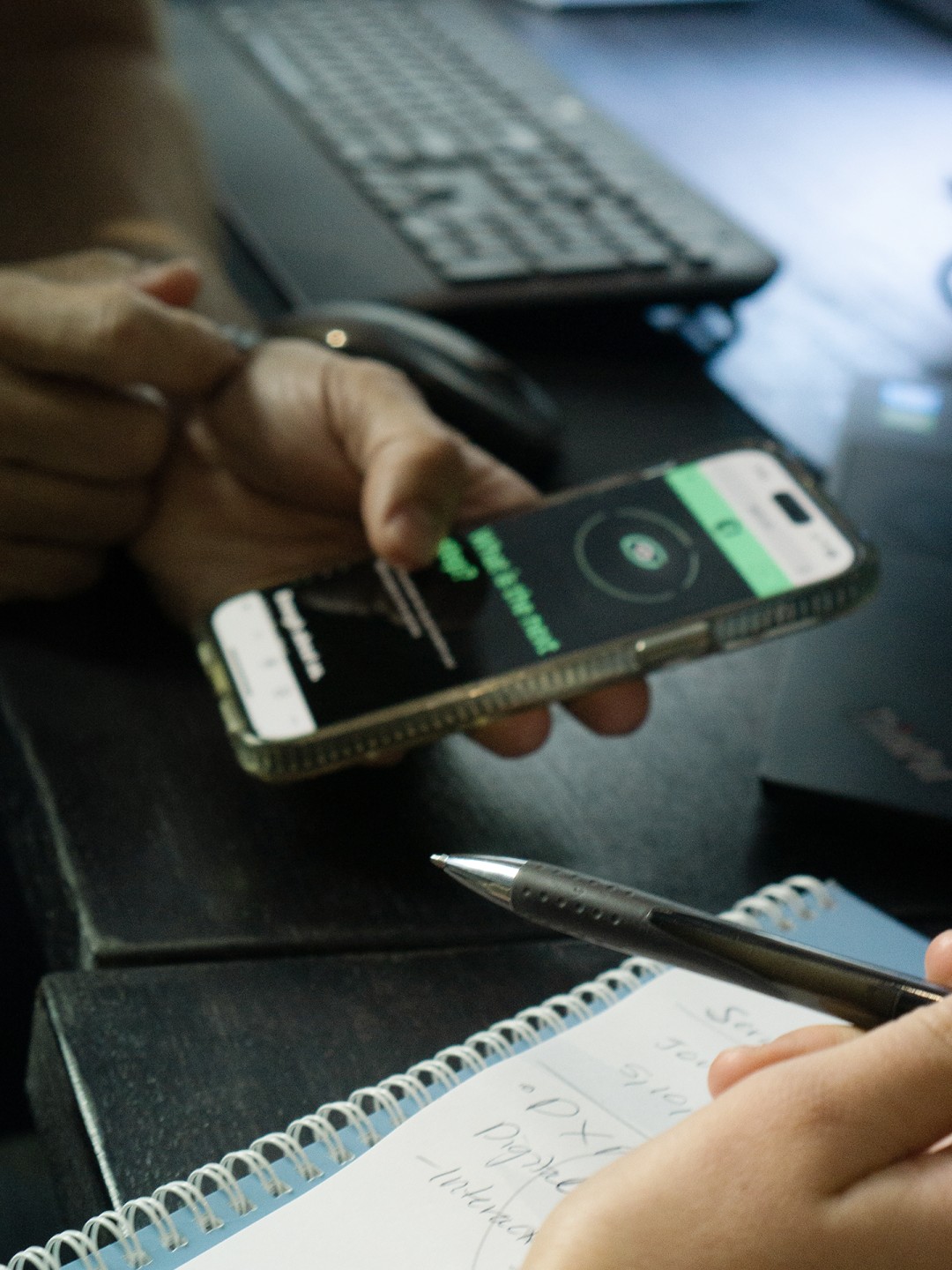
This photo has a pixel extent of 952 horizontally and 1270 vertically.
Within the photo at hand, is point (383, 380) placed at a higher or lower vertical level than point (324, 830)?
higher

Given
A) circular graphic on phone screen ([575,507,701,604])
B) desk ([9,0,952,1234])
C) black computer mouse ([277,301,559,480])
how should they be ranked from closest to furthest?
desk ([9,0,952,1234]), circular graphic on phone screen ([575,507,701,604]), black computer mouse ([277,301,559,480])

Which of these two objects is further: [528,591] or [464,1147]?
[528,591]

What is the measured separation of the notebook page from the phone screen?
150 mm

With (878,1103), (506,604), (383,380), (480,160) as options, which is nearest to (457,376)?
(383,380)

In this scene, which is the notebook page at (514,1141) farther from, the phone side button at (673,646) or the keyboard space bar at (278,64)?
the keyboard space bar at (278,64)

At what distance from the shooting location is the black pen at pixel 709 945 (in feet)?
1.05

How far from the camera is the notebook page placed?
304 millimetres

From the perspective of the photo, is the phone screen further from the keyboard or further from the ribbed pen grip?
the keyboard

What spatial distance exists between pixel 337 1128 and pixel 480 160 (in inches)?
27.5

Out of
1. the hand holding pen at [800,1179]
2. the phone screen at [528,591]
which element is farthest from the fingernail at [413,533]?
the hand holding pen at [800,1179]

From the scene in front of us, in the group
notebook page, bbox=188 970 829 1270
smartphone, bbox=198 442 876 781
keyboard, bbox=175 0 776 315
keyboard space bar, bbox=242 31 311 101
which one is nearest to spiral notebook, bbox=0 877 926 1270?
notebook page, bbox=188 970 829 1270

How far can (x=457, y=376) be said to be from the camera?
629mm

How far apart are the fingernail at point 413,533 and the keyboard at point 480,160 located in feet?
0.94

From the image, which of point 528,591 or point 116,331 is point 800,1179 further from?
point 116,331
